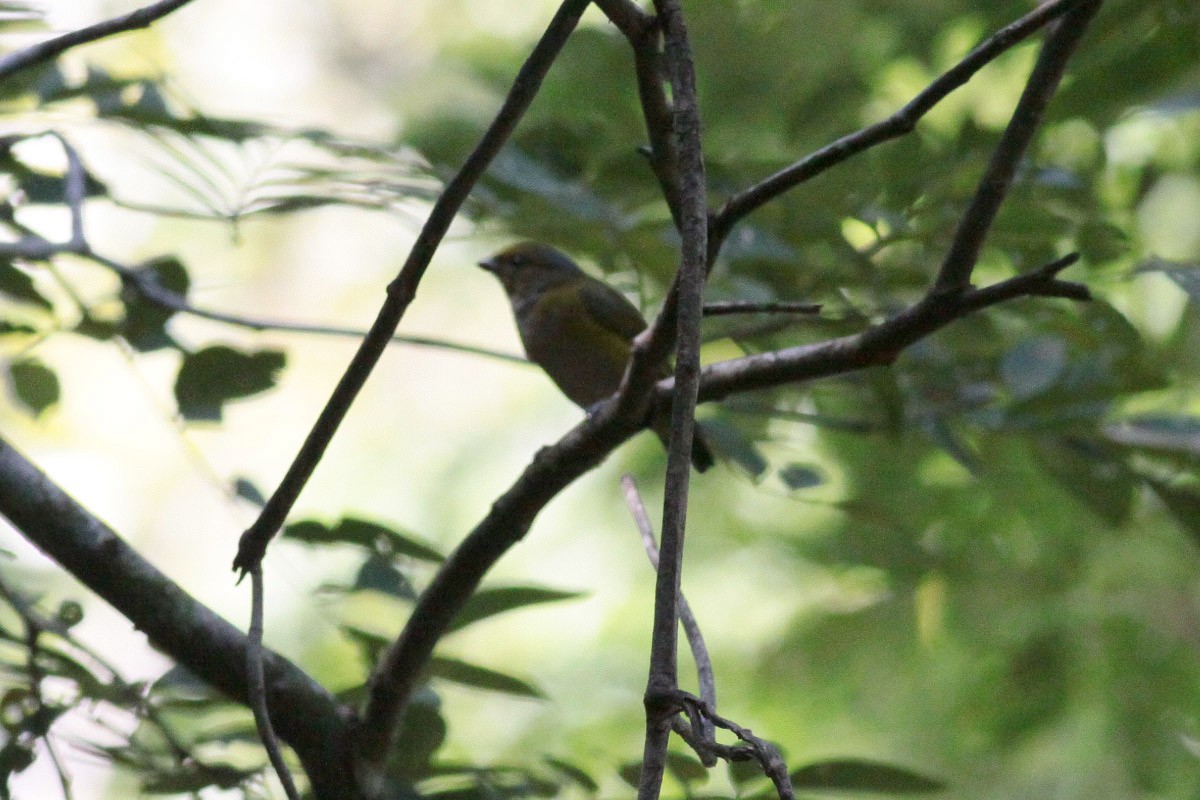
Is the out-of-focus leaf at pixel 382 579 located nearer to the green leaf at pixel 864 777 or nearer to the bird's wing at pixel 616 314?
the green leaf at pixel 864 777

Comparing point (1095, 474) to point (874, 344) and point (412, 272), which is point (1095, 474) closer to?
point (874, 344)

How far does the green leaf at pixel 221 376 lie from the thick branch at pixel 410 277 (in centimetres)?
84

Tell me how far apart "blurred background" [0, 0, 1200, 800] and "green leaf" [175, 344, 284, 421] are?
17 mm

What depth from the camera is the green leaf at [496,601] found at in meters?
2.41

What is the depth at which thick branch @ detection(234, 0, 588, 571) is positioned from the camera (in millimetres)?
1747

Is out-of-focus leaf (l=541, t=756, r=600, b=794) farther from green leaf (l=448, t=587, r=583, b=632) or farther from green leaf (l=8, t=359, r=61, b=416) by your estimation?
green leaf (l=8, t=359, r=61, b=416)

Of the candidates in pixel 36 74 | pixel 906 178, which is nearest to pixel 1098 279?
pixel 906 178

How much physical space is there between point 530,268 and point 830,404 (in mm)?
1733

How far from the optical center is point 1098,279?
3.38 meters

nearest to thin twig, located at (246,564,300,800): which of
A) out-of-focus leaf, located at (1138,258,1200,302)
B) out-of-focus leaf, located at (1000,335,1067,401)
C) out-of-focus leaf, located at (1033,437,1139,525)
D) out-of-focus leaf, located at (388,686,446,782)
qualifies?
out-of-focus leaf, located at (388,686,446,782)

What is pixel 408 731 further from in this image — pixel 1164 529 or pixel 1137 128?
pixel 1137 128

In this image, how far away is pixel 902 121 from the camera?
64.7 inches

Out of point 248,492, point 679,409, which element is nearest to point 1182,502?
point 679,409

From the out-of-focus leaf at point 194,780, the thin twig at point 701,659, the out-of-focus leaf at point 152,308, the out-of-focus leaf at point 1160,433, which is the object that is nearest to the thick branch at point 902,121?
the thin twig at point 701,659
